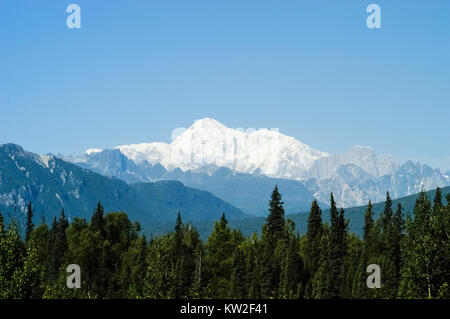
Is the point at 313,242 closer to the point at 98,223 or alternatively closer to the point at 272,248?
the point at 272,248

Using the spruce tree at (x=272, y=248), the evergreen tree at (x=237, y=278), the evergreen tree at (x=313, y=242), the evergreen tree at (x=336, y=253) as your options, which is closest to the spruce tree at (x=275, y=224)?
the spruce tree at (x=272, y=248)

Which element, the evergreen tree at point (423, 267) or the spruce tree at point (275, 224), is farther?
the spruce tree at point (275, 224)

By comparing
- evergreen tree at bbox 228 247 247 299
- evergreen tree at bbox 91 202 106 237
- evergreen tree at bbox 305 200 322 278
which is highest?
evergreen tree at bbox 91 202 106 237

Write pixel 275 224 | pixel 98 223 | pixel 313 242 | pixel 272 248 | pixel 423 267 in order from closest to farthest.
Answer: pixel 423 267, pixel 272 248, pixel 313 242, pixel 275 224, pixel 98 223

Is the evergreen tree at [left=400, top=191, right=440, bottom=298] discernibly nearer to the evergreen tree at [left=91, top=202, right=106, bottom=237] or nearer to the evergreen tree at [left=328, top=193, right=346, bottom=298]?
the evergreen tree at [left=328, top=193, right=346, bottom=298]

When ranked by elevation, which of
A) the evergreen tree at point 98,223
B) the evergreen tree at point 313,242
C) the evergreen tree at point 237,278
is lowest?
the evergreen tree at point 237,278

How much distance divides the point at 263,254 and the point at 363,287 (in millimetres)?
24974

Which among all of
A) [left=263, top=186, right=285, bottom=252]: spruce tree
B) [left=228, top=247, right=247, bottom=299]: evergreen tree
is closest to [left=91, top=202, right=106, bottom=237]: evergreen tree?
[left=263, top=186, right=285, bottom=252]: spruce tree

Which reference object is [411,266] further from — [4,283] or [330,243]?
[330,243]

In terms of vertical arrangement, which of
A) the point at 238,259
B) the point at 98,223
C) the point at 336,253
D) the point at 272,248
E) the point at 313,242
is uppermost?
the point at 98,223

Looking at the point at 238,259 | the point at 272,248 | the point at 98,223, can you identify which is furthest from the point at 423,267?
the point at 98,223

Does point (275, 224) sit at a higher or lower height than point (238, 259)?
higher

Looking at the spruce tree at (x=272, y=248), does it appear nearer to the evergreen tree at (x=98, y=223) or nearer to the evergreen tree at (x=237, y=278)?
the evergreen tree at (x=237, y=278)

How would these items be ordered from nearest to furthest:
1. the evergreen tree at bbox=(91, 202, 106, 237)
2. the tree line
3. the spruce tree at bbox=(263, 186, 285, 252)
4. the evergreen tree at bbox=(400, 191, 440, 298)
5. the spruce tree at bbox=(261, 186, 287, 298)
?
1. the evergreen tree at bbox=(400, 191, 440, 298)
2. the tree line
3. the spruce tree at bbox=(261, 186, 287, 298)
4. the spruce tree at bbox=(263, 186, 285, 252)
5. the evergreen tree at bbox=(91, 202, 106, 237)
